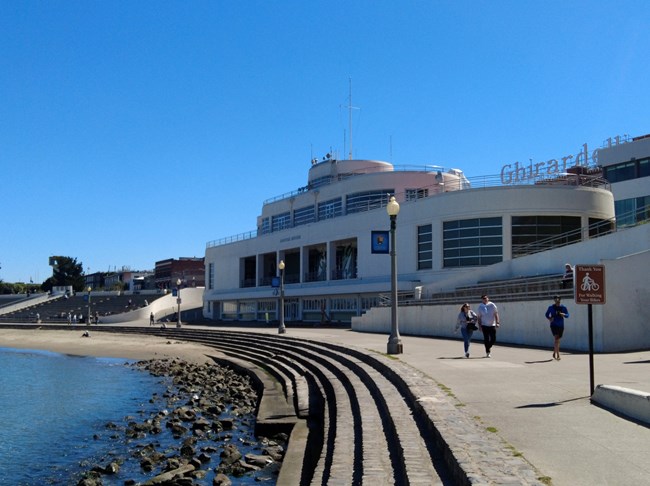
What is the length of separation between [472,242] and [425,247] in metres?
3.53

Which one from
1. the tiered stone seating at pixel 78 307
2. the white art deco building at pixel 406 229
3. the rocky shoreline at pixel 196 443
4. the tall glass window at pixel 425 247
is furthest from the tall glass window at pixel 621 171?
the tiered stone seating at pixel 78 307

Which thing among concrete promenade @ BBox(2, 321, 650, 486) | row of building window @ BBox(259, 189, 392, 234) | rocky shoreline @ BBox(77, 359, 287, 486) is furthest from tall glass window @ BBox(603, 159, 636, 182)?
rocky shoreline @ BBox(77, 359, 287, 486)

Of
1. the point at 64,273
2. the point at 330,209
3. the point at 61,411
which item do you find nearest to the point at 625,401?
the point at 61,411

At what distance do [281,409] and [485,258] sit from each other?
26714mm

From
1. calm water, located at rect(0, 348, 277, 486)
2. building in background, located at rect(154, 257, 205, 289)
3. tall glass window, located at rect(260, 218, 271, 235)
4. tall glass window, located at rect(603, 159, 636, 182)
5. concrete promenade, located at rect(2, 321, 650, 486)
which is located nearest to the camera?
concrete promenade, located at rect(2, 321, 650, 486)

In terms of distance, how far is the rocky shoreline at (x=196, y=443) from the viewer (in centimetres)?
1102

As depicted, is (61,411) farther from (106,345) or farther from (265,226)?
(265,226)

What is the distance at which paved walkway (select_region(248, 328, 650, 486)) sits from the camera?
6.20 meters

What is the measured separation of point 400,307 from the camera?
34.4 metres

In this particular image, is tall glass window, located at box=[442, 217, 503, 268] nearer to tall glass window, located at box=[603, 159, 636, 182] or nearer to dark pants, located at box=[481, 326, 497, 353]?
dark pants, located at box=[481, 326, 497, 353]

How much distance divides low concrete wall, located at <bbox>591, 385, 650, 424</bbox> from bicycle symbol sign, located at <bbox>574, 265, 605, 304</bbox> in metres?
1.47

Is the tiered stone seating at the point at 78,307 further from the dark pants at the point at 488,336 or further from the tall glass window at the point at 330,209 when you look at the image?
the dark pants at the point at 488,336

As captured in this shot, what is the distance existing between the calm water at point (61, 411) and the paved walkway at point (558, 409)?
24.2 ft

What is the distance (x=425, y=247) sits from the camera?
140ft
